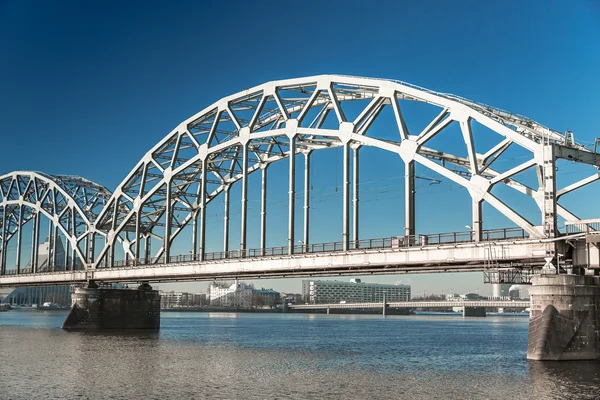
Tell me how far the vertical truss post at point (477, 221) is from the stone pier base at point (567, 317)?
6.69 metres

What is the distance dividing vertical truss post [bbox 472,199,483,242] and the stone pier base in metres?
6.69

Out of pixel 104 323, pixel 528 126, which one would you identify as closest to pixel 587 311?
pixel 528 126

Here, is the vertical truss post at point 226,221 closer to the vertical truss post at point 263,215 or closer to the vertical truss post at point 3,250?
the vertical truss post at point 263,215

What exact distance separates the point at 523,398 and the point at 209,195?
62.5 meters

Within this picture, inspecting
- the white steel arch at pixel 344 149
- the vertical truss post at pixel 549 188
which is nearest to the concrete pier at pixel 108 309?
the white steel arch at pixel 344 149

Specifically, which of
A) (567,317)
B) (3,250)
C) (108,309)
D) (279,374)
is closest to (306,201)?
(279,374)

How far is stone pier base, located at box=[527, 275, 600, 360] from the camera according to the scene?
4119 centimetres

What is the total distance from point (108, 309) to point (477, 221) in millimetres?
57288

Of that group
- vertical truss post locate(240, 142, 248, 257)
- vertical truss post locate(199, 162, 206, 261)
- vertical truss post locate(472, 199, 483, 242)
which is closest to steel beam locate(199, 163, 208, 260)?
vertical truss post locate(199, 162, 206, 261)

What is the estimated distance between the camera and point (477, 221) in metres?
48.1

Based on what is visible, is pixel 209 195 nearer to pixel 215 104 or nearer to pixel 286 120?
pixel 215 104

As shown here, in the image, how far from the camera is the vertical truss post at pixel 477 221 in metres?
47.9

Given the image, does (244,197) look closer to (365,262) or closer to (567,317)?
(365,262)

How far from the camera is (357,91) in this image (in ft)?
209
